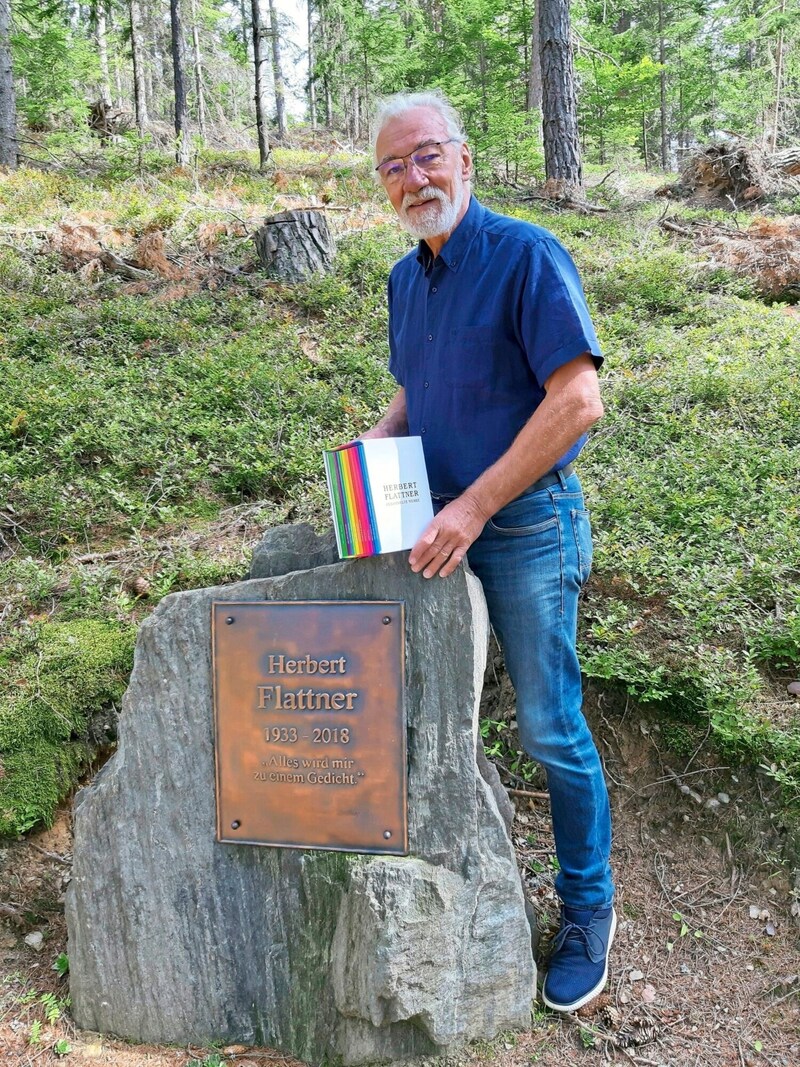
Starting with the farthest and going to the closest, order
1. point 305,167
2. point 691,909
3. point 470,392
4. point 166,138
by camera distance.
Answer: point 166,138
point 305,167
point 691,909
point 470,392

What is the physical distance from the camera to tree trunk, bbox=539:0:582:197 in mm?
8727

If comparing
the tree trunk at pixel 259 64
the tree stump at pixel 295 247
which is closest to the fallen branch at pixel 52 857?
the tree stump at pixel 295 247

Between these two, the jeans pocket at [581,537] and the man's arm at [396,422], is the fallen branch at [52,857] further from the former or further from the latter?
the jeans pocket at [581,537]

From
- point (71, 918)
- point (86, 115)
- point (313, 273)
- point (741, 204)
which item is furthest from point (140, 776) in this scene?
Result: point (86, 115)

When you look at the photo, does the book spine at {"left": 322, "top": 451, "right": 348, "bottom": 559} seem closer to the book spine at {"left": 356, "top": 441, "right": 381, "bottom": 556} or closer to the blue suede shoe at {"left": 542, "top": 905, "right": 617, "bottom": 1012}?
the book spine at {"left": 356, "top": 441, "right": 381, "bottom": 556}

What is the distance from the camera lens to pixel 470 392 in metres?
2.10

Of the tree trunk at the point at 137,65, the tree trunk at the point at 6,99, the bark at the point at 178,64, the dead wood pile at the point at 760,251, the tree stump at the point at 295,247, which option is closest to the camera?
the tree stump at the point at 295,247

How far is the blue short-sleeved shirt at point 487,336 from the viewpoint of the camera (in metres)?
1.94

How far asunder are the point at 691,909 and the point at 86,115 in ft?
63.1

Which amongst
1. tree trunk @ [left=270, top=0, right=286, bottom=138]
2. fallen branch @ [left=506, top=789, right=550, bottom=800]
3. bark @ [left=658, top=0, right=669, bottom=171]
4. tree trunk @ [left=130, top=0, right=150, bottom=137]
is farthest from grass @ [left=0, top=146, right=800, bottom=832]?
bark @ [left=658, top=0, right=669, bottom=171]

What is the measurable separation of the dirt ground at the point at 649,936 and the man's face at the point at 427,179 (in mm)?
1965

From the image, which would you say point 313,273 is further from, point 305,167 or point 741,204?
point 305,167

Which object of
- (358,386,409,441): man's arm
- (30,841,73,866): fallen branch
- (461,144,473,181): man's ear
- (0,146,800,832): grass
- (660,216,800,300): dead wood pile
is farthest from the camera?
(660,216,800,300): dead wood pile

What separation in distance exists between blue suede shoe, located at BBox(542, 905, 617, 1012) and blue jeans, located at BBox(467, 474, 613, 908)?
0.79ft
